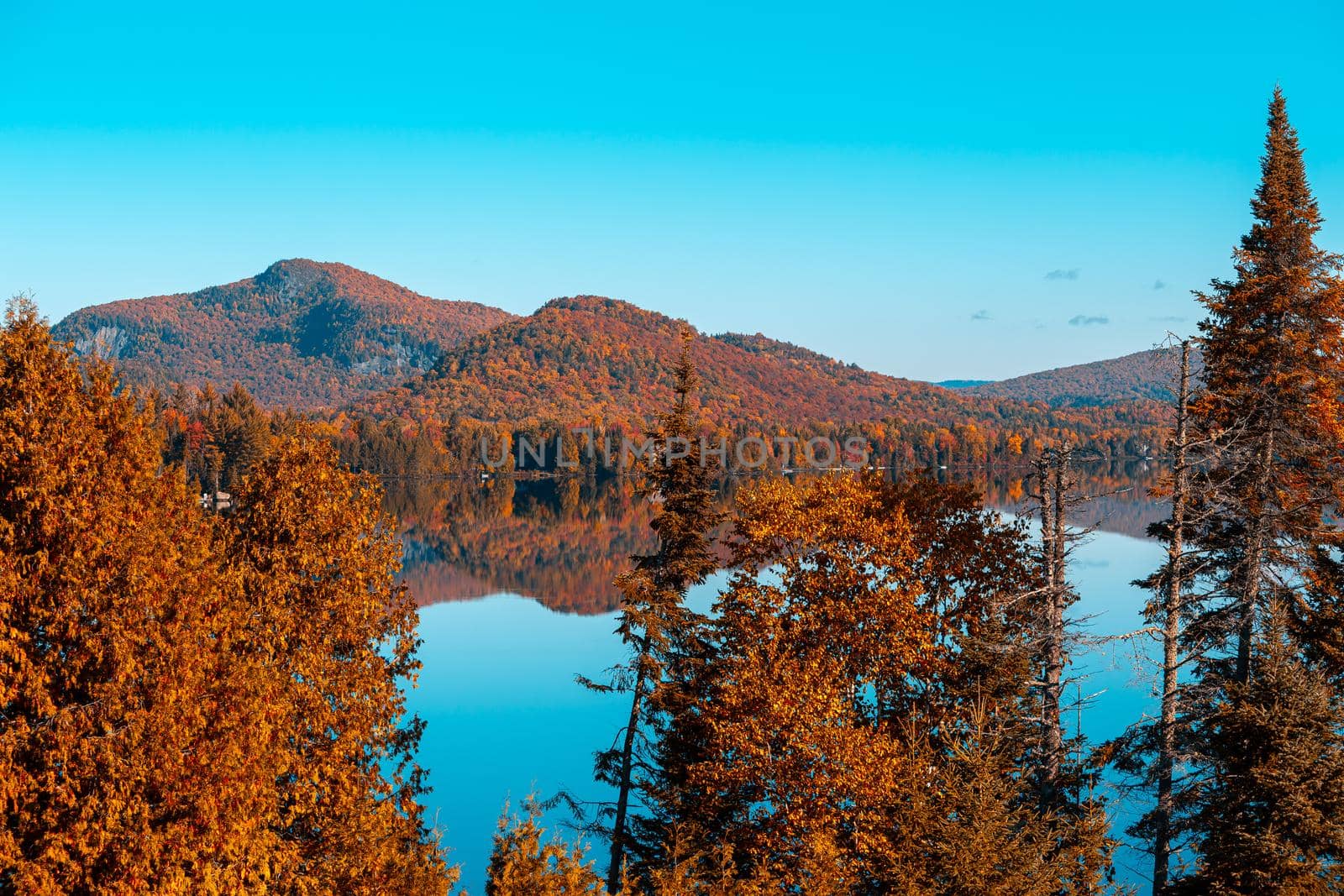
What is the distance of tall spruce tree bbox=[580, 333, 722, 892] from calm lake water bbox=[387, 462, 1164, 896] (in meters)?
4.47

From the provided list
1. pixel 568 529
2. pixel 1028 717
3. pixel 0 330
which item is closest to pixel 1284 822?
pixel 1028 717

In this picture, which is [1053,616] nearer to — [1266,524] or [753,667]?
[1266,524]

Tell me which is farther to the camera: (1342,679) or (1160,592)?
(1160,592)

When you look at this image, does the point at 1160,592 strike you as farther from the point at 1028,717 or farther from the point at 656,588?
the point at 656,588

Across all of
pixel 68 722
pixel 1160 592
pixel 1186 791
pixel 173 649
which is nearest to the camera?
pixel 68 722

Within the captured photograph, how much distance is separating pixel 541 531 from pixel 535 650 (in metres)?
56.6

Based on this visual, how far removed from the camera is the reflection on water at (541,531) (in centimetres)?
7688

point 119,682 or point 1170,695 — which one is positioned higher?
point 119,682

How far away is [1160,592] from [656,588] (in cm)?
1156

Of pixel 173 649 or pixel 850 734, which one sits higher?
pixel 173 649

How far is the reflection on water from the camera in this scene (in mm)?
76875

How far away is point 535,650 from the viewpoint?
5653 cm

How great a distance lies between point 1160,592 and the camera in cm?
2203

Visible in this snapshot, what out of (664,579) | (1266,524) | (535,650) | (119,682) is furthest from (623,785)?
(535,650)
